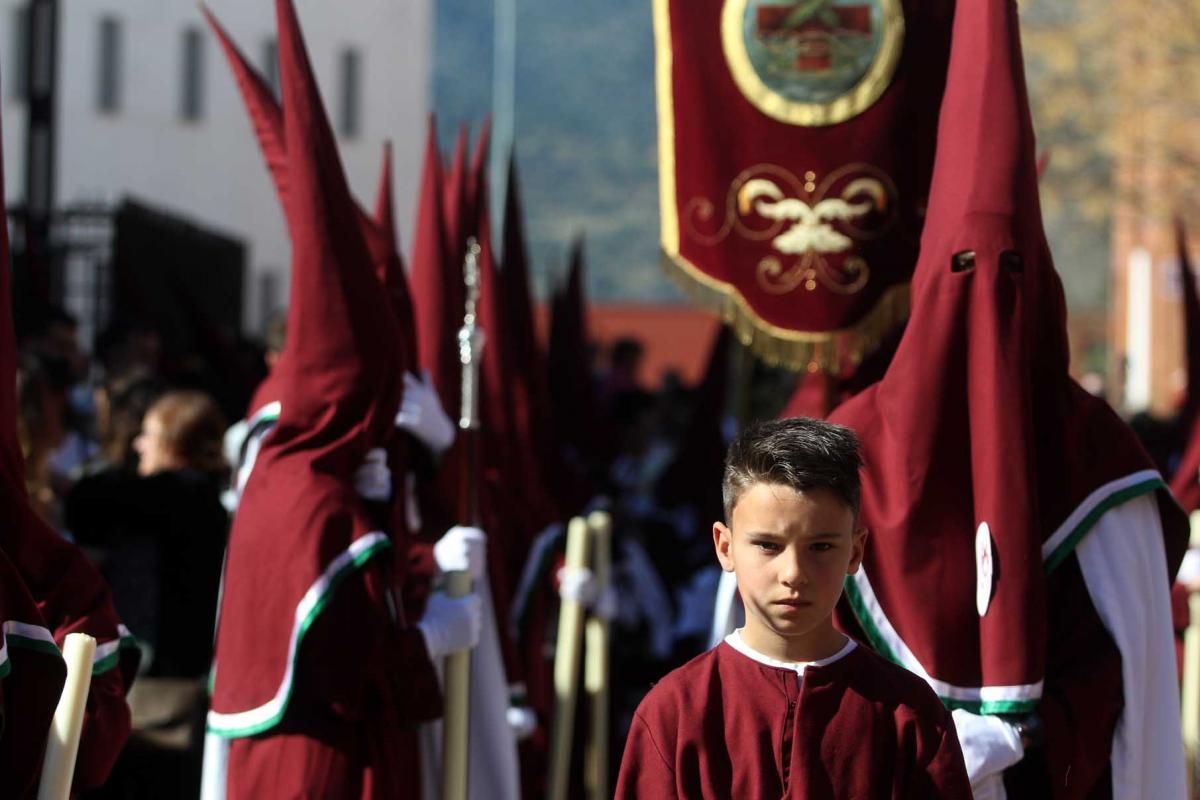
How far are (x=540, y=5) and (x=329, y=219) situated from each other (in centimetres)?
5310

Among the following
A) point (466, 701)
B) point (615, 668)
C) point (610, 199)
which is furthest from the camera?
point (610, 199)

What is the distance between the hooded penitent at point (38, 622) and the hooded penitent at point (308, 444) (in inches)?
10.9

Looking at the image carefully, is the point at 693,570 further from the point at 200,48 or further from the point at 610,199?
the point at 610,199

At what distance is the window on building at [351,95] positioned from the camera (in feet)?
106

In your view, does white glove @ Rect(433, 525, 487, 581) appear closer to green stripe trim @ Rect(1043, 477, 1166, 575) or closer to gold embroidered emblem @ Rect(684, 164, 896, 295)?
gold embroidered emblem @ Rect(684, 164, 896, 295)

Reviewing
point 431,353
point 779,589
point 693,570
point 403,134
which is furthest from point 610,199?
point 779,589

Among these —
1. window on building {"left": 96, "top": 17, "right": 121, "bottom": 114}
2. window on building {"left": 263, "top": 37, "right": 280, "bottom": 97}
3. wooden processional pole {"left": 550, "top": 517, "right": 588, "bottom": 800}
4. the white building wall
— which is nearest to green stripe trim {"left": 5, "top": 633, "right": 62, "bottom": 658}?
wooden processional pole {"left": 550, "top": 517, "right": 588, "bottom": 800}

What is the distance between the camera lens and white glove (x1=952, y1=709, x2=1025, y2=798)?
3.48 meters

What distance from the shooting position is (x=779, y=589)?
2746mm

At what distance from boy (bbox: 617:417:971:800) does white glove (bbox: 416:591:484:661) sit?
187cm

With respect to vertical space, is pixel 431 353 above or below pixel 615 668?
above

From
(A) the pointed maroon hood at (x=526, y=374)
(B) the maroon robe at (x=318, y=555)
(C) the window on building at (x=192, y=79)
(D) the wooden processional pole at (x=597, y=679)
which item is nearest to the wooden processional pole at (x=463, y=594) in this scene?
(B) the maroon robe at (x=318, y=555)

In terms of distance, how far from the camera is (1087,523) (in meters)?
3.73

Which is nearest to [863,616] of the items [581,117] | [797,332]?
[797,332]
